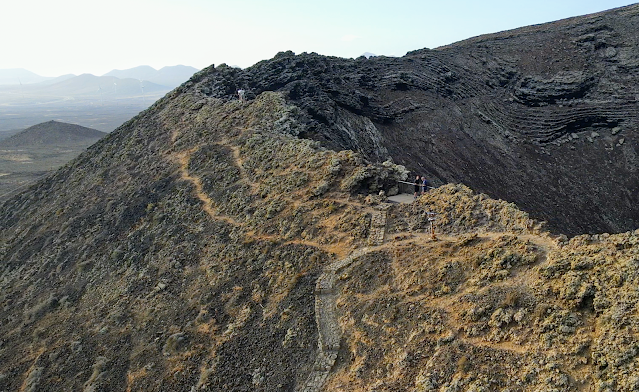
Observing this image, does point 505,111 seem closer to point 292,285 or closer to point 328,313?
point 292,285

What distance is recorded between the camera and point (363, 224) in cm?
2159

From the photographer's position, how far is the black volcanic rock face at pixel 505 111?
43.0 meters

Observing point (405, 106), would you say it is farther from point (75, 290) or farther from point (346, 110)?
point (75, 290)

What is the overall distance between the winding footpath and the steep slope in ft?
467

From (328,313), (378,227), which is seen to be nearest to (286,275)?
(328,313)

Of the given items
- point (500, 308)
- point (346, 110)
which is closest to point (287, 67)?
point (346, 110)

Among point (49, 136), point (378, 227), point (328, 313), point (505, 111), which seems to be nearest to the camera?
point (328, 313)

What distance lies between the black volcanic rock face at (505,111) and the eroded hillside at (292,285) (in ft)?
35.5

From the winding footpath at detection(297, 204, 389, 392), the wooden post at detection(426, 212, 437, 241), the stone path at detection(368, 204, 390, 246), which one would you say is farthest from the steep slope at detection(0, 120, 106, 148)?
the wooden post at detection(426, 212, 437, 241)

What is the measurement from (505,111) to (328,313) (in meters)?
46.9

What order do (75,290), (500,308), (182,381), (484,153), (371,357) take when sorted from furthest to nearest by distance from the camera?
1. (484,153)
2. (75,290)
3. (182,381)
4. (371,357)
5. (500,308)

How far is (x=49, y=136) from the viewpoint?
13862 cm

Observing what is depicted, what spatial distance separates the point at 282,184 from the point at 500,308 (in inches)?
633

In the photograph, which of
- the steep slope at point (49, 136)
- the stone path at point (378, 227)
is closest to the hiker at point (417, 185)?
the stone path at point (378, 227)
